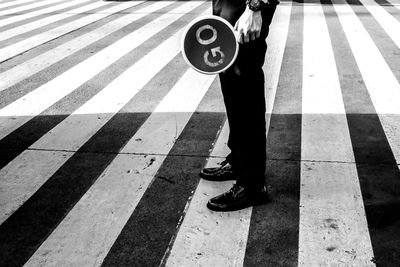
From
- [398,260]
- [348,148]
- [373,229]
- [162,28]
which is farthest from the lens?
[162,28]

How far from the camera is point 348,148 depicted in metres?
3.71

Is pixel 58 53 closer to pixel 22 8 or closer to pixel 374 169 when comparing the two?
pixel 22 8

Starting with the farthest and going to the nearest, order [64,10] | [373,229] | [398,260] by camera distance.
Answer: [64,10] → [373,229] → [398,260]

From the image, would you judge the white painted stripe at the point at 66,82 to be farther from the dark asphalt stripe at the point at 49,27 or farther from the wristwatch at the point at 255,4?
the wristwatch at the point at 255,4

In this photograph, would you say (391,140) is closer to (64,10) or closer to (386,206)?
(386,206)

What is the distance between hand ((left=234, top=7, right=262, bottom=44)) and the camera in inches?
101

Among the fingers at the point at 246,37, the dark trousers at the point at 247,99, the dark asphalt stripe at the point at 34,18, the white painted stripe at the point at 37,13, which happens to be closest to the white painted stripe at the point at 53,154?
the dark trousers at the point at 247,99

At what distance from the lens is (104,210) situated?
3.00m

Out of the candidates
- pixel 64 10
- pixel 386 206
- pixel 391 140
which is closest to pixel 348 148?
pixel 391 140

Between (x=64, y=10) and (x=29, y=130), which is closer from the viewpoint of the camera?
(x=29, y=130)

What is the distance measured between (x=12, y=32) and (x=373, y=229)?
749cm

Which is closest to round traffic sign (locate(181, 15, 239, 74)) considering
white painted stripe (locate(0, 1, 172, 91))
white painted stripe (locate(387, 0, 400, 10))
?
white painted stripe (locate(0, 1, 172, 91))

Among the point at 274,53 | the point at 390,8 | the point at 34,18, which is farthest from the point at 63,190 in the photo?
the point at 390,8

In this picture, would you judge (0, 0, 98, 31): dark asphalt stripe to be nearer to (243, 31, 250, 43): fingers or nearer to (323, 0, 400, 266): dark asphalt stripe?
(323, 0, 400, 266): dark asphalt stripe
